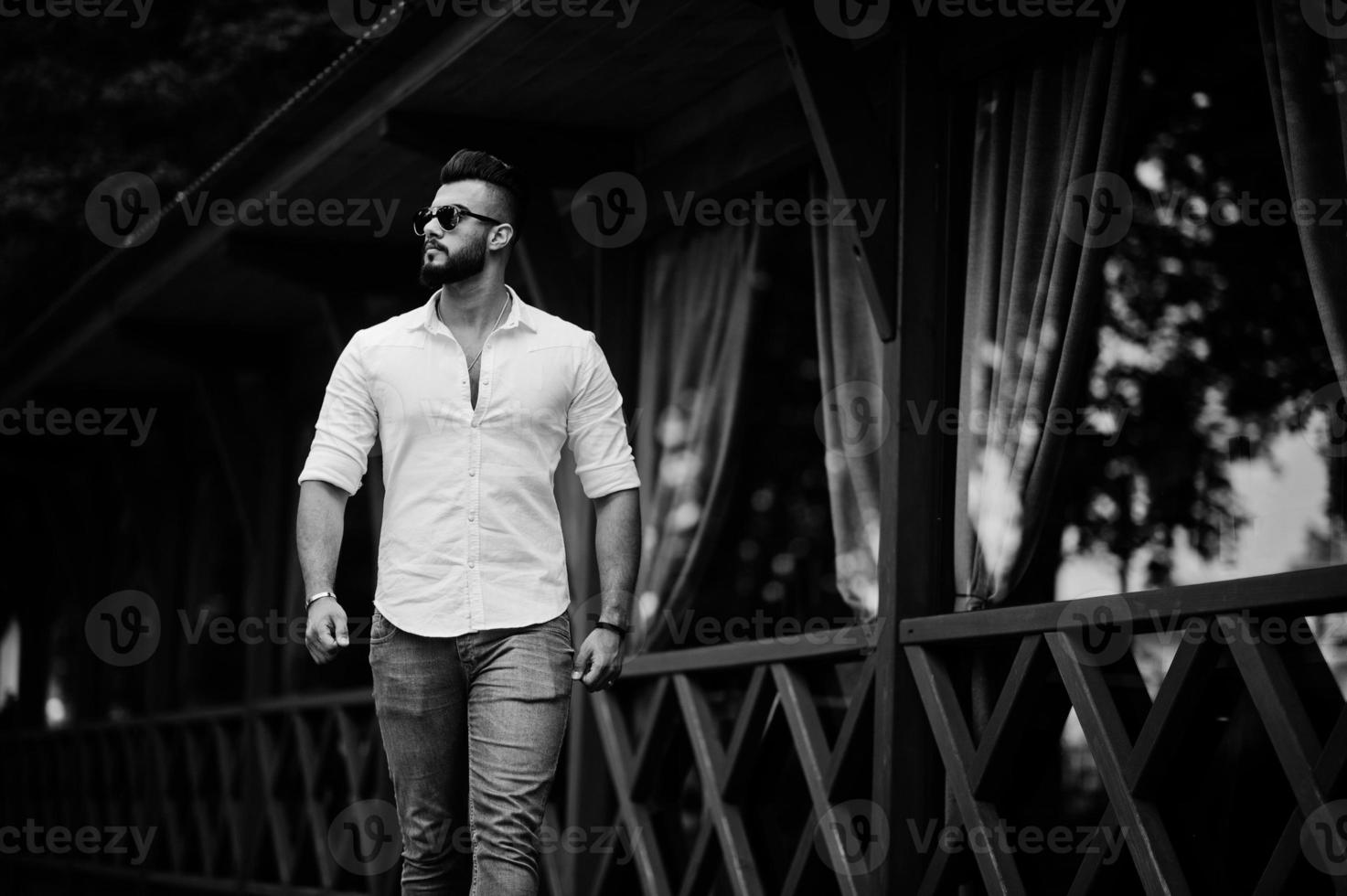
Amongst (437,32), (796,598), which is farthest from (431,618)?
(796,598)

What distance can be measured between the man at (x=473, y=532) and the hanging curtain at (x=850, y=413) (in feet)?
4.94

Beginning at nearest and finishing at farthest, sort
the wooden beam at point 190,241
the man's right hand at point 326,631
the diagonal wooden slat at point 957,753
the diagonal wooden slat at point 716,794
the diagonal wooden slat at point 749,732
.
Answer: the man's right hand at point 326,631 → the diagonal wooden slat at point 957,753 → the diagonal wooden slat at point 716,794 → the diagonal wooden slat at point 749,732 → the wooden beam at point 190,241

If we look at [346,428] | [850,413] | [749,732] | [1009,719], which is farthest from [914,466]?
[346,428]

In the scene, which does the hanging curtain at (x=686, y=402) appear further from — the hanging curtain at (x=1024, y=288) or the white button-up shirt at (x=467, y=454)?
the white button-up shirt at (x=467, y=454)

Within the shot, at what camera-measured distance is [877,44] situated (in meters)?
5.09

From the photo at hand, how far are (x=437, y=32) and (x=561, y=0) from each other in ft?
1.99

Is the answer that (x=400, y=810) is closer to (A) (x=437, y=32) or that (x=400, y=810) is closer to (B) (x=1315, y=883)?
(B) (x=1315, y=883)

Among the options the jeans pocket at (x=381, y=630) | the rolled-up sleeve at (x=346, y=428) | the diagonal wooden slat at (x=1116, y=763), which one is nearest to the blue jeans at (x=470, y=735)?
the jeans pocket at (x=381, y=630)

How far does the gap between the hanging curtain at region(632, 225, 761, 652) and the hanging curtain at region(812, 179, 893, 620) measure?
19.3 inches

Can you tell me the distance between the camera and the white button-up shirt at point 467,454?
11.2 ft

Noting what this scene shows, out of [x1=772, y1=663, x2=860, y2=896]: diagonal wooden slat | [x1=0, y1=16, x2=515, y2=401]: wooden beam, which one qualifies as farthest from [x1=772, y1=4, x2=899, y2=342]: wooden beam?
[x1=772, y1=663, x2=860, y2=896]: diagonal wooden slat

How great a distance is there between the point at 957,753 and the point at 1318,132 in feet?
5.54

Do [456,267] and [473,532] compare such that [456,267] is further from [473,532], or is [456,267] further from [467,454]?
[473,532]

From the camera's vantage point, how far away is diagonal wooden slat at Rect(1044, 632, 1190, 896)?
3820 mm
